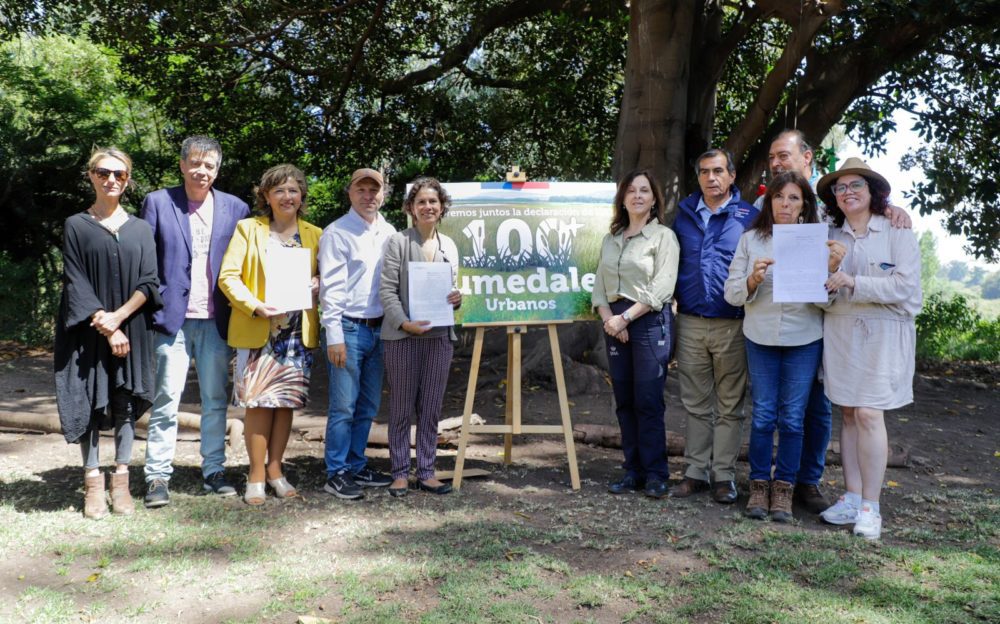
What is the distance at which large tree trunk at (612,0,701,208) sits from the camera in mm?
8281

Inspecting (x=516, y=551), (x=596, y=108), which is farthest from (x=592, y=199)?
(x=596, y=108)

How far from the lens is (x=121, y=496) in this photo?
4.57 m

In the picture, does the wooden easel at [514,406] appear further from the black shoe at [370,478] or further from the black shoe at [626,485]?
the black shoe at [370,478]

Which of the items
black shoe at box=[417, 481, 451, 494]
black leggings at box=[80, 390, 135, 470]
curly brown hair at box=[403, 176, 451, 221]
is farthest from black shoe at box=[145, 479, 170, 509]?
curly brown hair at box=[403, 176, 451, 221]

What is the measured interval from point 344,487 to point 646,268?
230 centimetres

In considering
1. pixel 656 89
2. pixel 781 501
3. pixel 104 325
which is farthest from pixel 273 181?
pixel 656 89

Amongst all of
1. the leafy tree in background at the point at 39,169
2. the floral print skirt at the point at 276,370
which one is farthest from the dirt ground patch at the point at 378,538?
the leafy tree in background at the point at 39,169

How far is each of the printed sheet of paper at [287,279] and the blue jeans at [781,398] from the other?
266cm

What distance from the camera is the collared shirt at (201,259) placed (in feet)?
15.8

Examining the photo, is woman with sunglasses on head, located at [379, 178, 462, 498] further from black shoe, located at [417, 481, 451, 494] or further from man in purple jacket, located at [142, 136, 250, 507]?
man in purple jacket, located at [142, 136, 250, 507]

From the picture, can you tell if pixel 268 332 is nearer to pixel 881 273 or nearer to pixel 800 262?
pixel 800 262

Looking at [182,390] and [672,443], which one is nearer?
[182,390]

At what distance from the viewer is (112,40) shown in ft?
32.7

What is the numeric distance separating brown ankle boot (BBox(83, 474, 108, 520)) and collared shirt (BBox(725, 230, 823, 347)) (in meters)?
3.77
